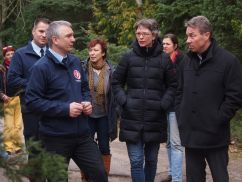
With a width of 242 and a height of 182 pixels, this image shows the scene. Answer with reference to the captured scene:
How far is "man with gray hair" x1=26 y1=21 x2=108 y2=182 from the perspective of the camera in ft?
17.0

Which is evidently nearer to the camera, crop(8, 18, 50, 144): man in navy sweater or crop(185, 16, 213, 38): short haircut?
crop(185, 16, 213, 38): short haircut

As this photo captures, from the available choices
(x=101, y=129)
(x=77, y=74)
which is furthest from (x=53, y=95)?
(x=101, y=129)

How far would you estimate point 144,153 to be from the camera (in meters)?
6.47

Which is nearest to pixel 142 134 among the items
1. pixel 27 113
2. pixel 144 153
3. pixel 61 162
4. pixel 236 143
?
pixel 144 153

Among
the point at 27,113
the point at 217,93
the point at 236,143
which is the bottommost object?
the point at 236,143

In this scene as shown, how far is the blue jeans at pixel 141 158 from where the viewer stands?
6250 millimetres

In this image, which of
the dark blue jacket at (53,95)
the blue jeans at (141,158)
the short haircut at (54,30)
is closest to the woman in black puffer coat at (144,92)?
the blue jeans at (141,158)

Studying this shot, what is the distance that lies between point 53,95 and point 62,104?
179 mm

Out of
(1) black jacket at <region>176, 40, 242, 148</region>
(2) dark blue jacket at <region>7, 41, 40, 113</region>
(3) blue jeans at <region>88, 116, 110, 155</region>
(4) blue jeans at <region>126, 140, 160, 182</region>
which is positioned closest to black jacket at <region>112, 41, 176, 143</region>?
(4) blue jeans at <region>126, 140, 160, 182</region>

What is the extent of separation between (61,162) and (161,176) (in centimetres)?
465

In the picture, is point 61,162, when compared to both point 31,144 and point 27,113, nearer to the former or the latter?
point 31,144

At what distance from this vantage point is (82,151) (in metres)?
5.38

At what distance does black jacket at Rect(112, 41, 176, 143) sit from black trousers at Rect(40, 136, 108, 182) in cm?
87

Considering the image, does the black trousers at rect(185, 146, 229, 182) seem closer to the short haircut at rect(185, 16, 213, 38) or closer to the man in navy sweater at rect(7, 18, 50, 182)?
the short haircut at rect(185, 16, 213, 38)
